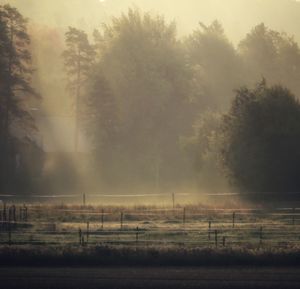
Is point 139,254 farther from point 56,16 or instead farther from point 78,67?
point 56,16

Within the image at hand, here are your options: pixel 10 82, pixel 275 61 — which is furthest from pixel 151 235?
pixel 275 61

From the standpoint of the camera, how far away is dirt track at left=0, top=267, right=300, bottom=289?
2159 centimetres

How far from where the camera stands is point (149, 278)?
22.9 metres

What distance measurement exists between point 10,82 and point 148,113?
1498 centimetres

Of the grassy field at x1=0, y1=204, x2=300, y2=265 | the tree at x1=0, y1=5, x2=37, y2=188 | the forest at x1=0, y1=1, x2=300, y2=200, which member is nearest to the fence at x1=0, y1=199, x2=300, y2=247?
the grassy field at x1=0, y1=204, x2=300, y2=265

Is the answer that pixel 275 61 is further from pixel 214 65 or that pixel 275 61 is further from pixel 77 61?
pixel 77 61

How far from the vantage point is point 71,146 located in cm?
7844

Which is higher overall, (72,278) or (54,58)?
(54,58)

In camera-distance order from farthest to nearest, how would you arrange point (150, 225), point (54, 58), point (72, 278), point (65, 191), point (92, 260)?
1. point (54, 58)
2. point (65, 191)
3. point (150, 225)
4. point (92, 260)
5. point (72, 278)

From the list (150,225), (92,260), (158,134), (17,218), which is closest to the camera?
(92,260)

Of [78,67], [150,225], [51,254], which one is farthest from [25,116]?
[51,254]

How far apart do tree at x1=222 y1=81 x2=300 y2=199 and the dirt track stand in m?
27.3

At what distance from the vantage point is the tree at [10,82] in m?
63.0

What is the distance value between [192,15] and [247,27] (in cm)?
1290
